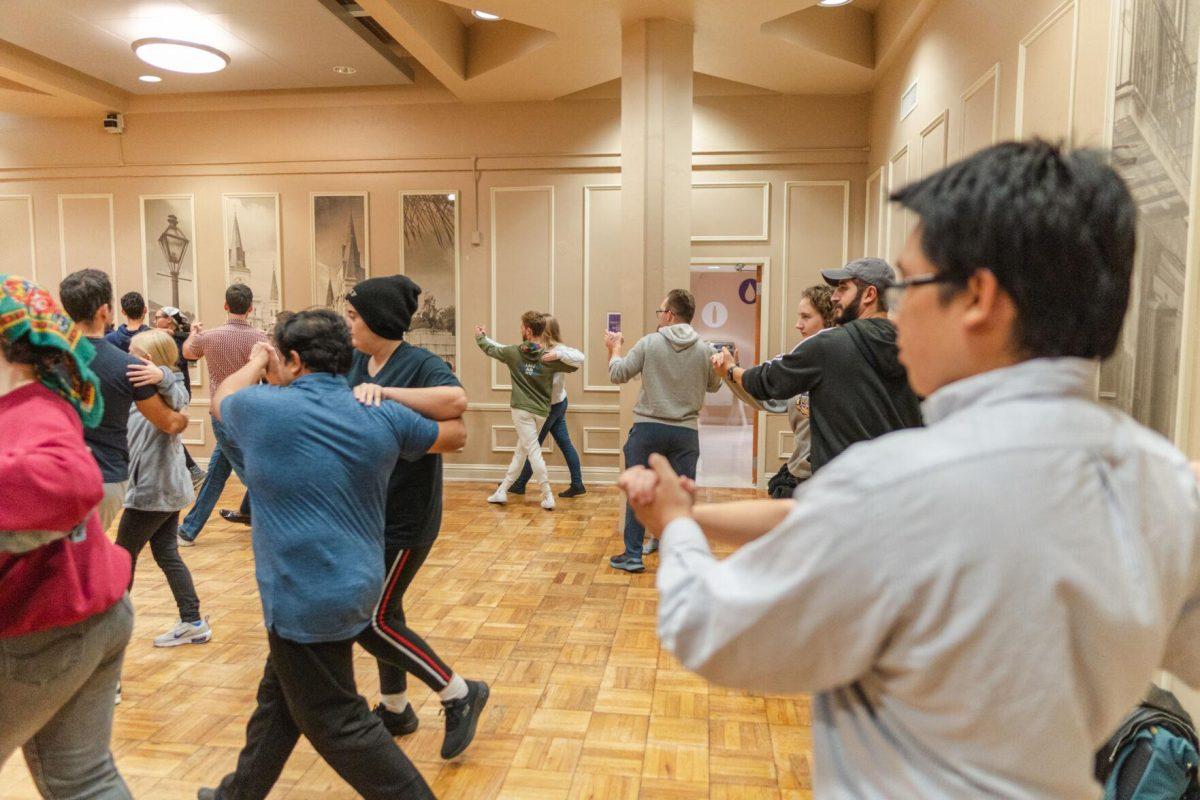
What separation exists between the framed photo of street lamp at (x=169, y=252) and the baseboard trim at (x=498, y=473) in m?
3.09

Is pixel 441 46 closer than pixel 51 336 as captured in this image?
No

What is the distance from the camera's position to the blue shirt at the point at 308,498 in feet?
5.66

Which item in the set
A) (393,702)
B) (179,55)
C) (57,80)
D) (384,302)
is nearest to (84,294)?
(384,302)

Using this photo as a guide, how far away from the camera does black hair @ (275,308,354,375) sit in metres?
1.81

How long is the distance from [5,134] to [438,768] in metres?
8.50

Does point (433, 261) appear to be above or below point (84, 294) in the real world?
above

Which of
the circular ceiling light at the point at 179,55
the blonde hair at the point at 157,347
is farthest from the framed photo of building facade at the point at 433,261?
the blonde hair at the point at 157,347

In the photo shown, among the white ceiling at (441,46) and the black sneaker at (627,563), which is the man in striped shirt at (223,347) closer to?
the white ceiling at (441,46)

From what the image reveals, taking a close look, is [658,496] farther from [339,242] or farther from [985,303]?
[339,242]

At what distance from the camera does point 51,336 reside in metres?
1.43

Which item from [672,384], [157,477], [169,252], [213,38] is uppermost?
[213,38]

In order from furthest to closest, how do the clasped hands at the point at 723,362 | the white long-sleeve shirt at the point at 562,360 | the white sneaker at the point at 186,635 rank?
the white long-sleeve shirt at the point at 562,360
the white sneaker at the point at 186,635
the clasped hands at the point at 723,362

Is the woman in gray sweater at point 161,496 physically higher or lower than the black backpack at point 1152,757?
higher

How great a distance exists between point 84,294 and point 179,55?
449cm
